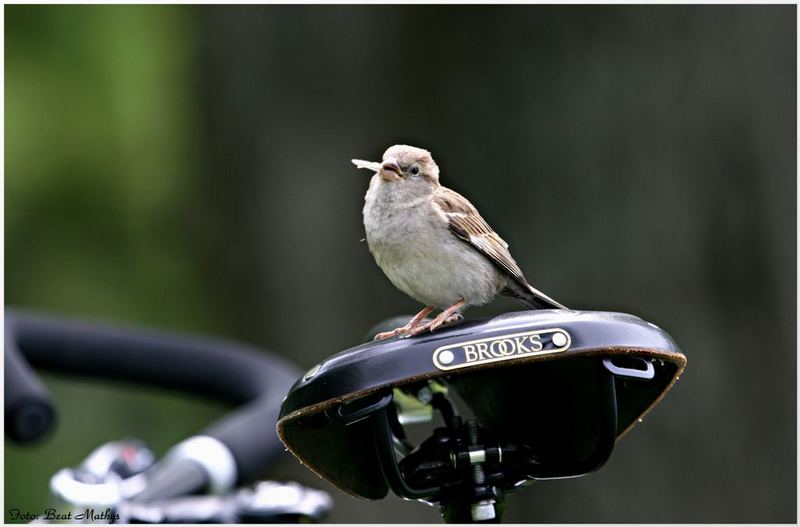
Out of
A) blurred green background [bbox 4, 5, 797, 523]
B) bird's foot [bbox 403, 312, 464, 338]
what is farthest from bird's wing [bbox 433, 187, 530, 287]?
blurred green background [bbox 4, 5, 797, 523]

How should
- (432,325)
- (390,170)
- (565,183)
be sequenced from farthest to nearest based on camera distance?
(565,183), (390,170), (432,325)

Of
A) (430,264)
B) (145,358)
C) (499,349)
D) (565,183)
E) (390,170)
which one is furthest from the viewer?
(565,183)

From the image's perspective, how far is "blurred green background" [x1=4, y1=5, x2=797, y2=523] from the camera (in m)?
3.97

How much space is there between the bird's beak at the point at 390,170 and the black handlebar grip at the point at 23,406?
2.69 feet

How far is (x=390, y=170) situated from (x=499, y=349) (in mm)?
646

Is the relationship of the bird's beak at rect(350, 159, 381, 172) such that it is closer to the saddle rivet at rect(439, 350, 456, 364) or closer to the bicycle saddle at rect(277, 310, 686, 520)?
the bicycle saddle at rect(277, 310, 686, 520)

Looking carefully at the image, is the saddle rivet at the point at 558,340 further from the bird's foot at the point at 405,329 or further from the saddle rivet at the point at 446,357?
the bird's foot at the point at 405,329

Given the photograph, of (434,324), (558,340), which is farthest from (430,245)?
(558,340)

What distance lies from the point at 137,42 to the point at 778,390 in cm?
446

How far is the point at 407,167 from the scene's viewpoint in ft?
6.33

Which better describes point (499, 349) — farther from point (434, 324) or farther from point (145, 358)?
point (145, 358)

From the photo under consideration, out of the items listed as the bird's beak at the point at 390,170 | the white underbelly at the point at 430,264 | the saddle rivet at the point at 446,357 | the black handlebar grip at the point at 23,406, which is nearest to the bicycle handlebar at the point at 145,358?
the black handlebar grip at the point at 23,406

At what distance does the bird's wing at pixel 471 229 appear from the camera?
2.00m

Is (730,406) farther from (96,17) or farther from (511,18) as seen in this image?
(96,17)
